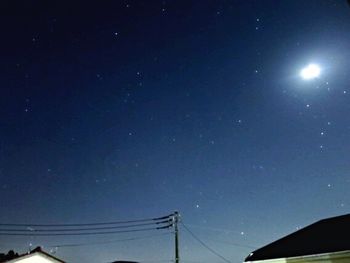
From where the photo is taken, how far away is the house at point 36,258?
21419 mm

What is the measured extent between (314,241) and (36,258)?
1714 cm

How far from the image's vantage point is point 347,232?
1107cm

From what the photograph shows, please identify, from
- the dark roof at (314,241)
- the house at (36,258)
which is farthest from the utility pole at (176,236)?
the dark roof at (314,241)

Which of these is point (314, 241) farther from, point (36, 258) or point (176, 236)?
point (36, 258)

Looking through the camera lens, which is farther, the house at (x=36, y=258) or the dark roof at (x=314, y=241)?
the house at (x=36, y=258)

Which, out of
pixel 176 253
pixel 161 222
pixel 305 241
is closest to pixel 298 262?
pixel 305 241

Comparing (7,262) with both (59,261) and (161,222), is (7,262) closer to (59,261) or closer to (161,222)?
(59,261)

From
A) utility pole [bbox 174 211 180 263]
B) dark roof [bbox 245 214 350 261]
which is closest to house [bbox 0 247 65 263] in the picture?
utility pole [bbox 174 211 180 263]

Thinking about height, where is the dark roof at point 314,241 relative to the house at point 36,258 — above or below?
below

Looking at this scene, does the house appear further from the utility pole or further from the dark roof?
the dark roof

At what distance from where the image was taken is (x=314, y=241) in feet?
38.5

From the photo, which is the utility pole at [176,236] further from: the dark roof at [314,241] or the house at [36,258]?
the dark roof at [314,241]

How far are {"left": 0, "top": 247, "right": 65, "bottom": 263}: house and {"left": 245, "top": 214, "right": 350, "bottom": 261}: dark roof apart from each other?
550 inches

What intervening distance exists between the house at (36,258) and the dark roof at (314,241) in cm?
1396
